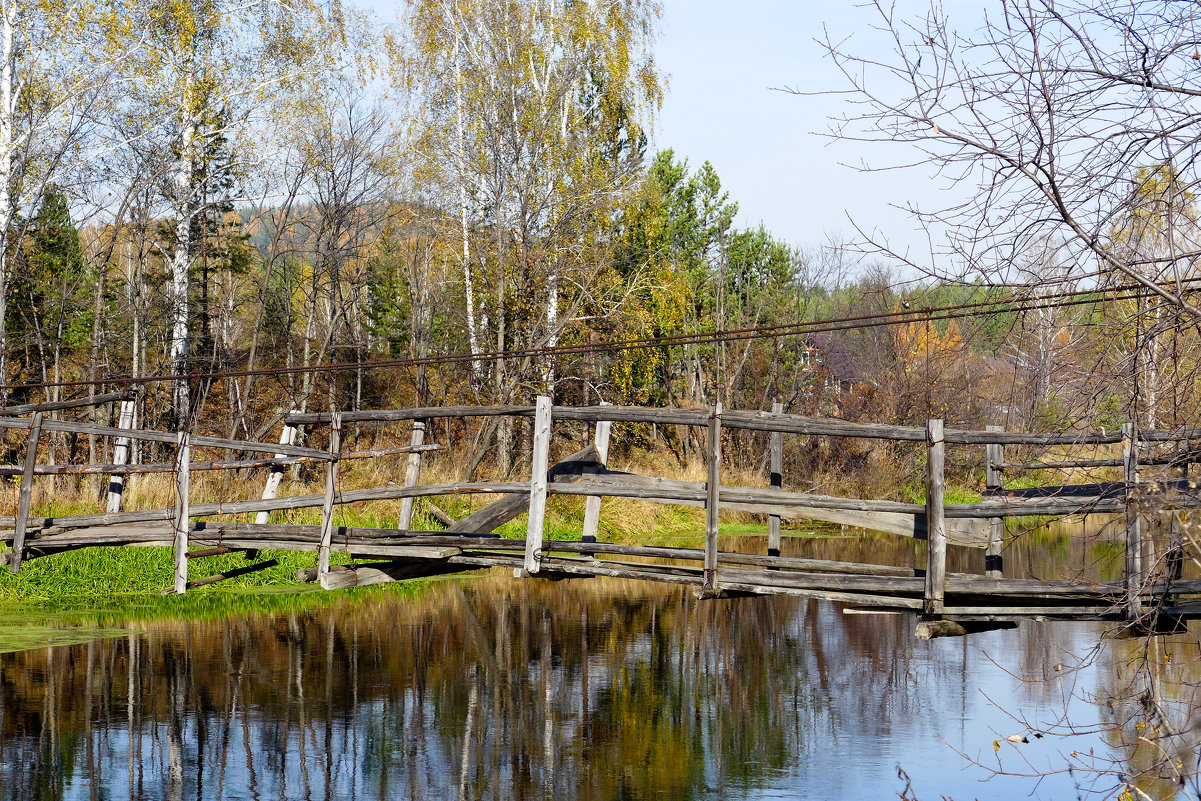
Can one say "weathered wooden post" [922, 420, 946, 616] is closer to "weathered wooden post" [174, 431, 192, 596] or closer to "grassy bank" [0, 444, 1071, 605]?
"weathered wooden post" [174, 431, 192, 596]

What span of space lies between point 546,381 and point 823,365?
11.2 meters

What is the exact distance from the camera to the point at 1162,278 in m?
4.52

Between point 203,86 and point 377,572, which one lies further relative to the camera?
point 203,86

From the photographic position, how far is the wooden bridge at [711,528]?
6.79 m

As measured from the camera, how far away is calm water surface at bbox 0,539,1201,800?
7.81 meters

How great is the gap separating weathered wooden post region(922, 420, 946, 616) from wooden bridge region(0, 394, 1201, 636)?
10mm

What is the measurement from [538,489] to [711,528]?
1.43 m

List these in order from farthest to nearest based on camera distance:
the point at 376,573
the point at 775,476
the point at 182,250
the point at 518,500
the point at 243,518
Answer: the point at 182,250, the point at 243,518, the point at 775,476, the point at 518,500, the point at 376,573

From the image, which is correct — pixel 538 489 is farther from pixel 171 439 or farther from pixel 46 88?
pixel 46 88

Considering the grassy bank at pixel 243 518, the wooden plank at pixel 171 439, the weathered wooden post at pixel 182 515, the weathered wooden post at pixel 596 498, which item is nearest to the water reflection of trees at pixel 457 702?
the weathered wooden post at pixel 182 515

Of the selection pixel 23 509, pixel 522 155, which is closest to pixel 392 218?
pixel 522 155

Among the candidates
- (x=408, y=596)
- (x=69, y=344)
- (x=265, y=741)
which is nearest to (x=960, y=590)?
(x=265, y=741)

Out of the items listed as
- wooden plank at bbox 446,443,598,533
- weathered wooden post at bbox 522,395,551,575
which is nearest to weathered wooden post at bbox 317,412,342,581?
wooden plank at bbox 446,443,598,533

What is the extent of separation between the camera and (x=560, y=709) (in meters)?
9.85
